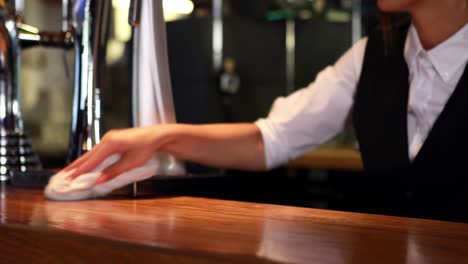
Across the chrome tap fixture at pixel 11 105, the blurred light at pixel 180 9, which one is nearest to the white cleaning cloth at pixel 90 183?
the chrome tap fixture at pixel 11 105

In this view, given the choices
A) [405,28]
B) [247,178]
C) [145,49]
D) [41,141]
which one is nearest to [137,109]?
[145,49]

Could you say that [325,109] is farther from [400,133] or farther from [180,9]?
[180,9]

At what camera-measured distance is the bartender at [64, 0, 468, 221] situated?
1.37 meters

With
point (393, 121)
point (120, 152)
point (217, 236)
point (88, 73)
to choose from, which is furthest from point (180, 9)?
point (217, 236)

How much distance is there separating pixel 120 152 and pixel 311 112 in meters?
0.61

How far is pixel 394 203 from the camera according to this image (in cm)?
158

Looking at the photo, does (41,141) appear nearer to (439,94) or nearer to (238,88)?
(238,88)

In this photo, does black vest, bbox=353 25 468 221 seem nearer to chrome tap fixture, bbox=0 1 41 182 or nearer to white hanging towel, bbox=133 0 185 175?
white hanging towel, bbox=133 0 185 175

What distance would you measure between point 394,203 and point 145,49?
73 centimetres

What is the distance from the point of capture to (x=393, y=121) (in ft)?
4.94

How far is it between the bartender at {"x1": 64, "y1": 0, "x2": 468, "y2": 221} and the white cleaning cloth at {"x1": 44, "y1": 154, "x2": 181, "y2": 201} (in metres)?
0.10

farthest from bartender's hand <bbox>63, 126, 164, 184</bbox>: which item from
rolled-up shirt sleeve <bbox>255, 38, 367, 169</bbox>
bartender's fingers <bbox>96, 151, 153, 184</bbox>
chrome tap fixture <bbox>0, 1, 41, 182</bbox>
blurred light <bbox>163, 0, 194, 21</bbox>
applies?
blurred light <bbox>163, 0, 194, 21</bbox>

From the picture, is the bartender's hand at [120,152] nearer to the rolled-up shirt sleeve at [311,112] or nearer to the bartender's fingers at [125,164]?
the bartender's fingers at [125,164]

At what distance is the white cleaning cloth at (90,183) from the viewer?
1.04 metres
